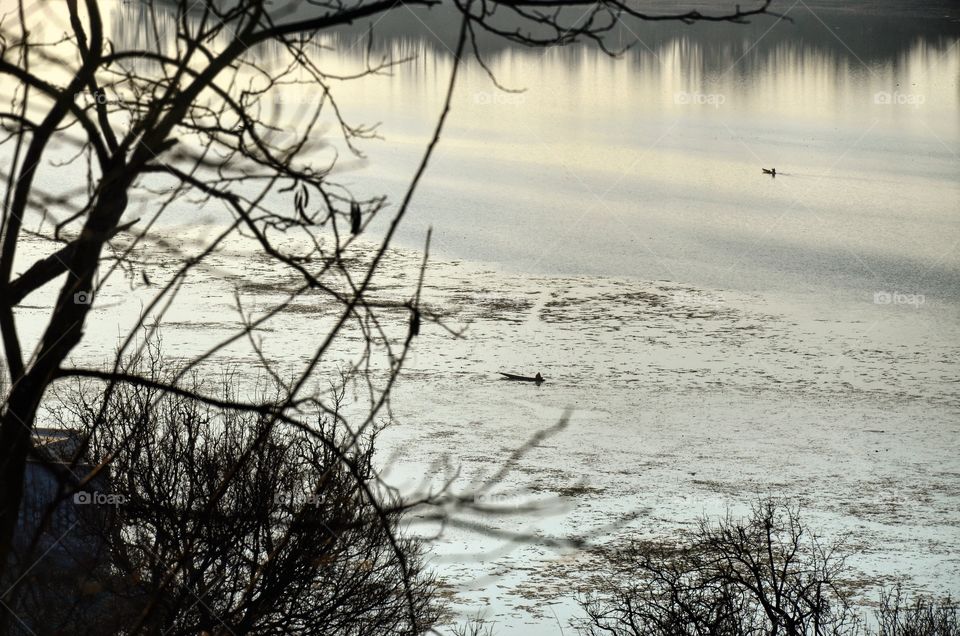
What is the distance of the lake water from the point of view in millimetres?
34906

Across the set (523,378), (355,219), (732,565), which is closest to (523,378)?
(523,378)

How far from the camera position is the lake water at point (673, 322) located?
34.9 metres

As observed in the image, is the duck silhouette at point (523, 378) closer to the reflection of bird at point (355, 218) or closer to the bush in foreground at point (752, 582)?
the bush in foreground at point (752, 582)

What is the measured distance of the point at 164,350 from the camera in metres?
39.1

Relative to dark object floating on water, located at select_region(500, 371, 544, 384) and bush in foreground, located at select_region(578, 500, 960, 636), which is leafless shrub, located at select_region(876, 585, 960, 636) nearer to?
bush in foreground, located at select_region(578, 500, 960, 636)

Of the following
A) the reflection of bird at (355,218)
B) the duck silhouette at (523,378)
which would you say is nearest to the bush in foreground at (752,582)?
the duck silhouette at (523,378)

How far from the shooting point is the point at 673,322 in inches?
1753

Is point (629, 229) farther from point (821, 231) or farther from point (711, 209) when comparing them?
point (821, 231)

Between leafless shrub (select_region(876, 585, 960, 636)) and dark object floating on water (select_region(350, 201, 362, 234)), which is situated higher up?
dark object floating on water (select_region(350, 201, 362, 234))


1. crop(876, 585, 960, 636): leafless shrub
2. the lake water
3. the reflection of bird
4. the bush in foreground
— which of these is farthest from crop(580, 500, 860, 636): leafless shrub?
the reflection of bird

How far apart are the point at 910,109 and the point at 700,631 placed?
60.5m

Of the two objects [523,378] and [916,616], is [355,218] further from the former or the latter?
[523,378]

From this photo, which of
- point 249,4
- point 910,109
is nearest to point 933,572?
point 249,4

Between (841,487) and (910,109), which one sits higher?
(910,109)
